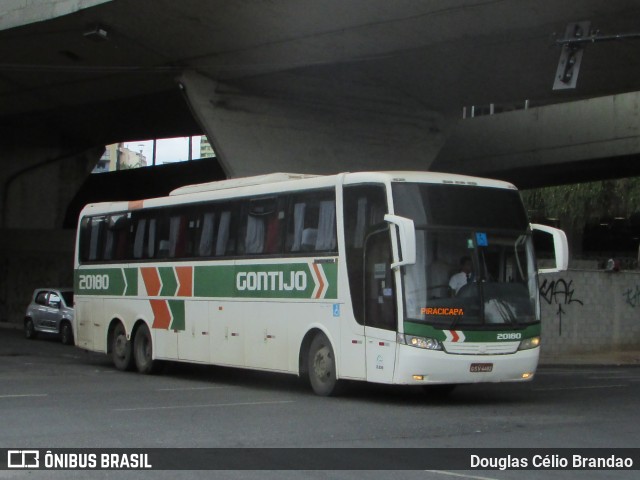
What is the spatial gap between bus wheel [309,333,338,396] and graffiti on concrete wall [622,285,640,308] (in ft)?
52.4

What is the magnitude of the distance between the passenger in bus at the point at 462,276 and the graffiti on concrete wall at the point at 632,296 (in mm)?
16235

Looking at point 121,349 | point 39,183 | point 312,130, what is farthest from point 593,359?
point 39,183

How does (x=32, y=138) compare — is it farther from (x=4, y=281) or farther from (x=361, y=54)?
(x=361, y=54)

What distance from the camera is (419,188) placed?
601 inches

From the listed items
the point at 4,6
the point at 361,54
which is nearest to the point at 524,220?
the point at 361,54

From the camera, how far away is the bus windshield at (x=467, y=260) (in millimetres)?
14742

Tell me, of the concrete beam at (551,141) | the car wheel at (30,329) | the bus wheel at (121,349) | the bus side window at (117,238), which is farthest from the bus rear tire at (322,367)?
the concrete beam at (551,141)

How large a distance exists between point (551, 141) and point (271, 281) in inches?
830

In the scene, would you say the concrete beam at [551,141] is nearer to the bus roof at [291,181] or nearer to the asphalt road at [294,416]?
the asphalt road at [294,416]

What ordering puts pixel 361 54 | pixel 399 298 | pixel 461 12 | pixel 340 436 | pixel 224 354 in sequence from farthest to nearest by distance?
1. pixel 361 54
2. pixel 461 12
3. pixel 224 354
4. pixel 399 298
5. pixel 340 436

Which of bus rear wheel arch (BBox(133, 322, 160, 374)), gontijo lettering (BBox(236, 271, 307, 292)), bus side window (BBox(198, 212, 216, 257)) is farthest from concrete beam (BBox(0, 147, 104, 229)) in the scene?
gontijo lettering (BBox(236, 271, 307, 292))

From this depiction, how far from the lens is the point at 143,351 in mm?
21328

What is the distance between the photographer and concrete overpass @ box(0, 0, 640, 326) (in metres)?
23.7

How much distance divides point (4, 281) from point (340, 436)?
33.3 metres
